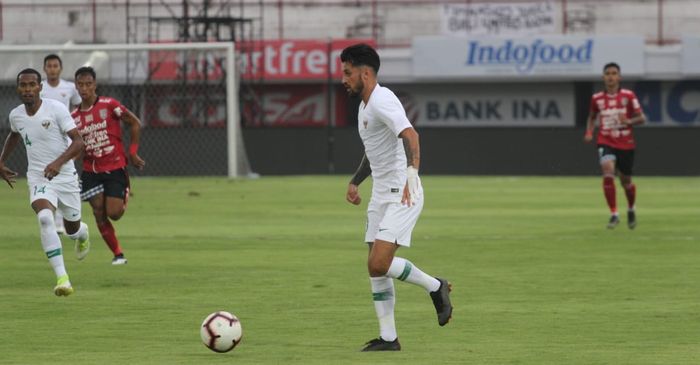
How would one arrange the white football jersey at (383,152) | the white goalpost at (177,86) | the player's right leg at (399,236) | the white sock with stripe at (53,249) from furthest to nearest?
the white goalpost at (177,86)
the white sock with stripe at (53,249)
the white football jersey at (383,152)
the player's right leg at (399,236)

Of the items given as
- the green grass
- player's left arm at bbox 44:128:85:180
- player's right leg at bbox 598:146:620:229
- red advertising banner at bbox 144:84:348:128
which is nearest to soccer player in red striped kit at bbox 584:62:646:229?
player's right leg at bbox 598:146:620:229

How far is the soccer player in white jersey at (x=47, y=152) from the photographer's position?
42.9 ft

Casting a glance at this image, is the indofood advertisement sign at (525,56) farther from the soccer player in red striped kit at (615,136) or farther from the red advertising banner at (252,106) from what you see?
the soccer player in red striped kit at (615,136)

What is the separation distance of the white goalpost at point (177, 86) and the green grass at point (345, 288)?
886cm

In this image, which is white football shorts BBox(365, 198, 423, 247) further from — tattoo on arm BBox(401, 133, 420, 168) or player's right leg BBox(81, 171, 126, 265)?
player's right leg BBox(81, 171, 126, 265)

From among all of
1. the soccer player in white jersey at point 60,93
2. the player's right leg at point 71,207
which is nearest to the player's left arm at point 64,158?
the player's right leg at point 71,207

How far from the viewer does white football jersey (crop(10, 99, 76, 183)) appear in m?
13.5

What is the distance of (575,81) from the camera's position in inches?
1745

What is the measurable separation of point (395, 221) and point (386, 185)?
0.30 meters

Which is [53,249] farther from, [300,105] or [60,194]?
[300,105]

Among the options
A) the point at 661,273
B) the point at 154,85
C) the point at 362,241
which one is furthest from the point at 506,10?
the point at 661,273

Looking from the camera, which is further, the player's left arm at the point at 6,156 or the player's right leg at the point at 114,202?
the player's right leg at the point at 114,202

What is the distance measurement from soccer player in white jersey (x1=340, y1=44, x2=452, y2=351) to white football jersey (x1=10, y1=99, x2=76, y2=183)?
4.52 metres

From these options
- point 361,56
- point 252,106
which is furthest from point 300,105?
point 361,56
